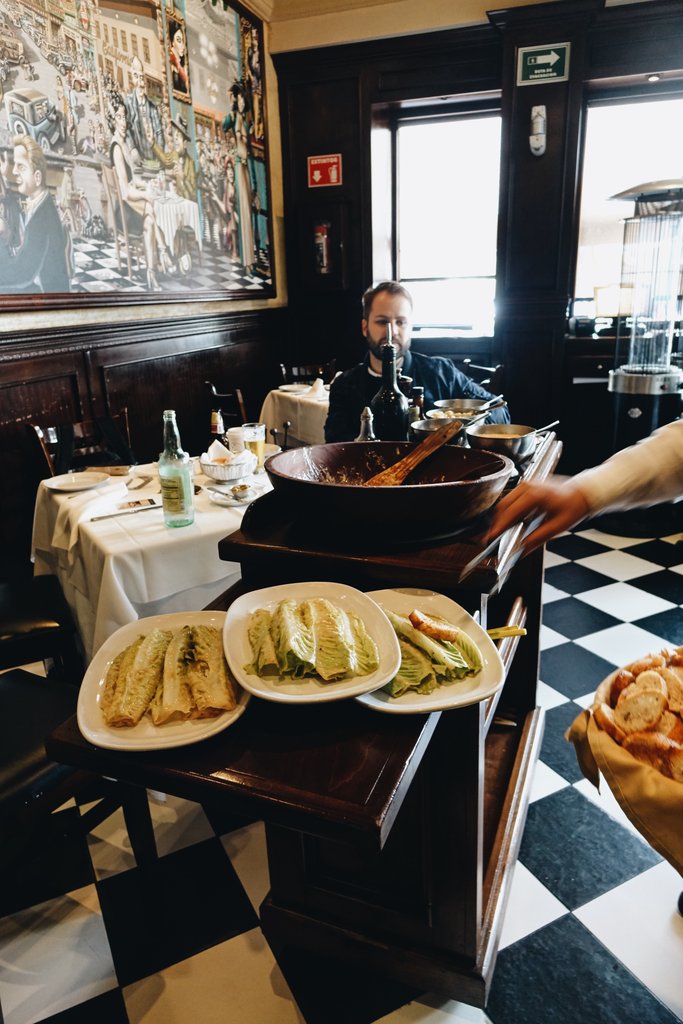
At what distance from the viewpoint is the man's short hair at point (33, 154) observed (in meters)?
3.17

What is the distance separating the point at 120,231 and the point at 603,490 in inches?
144

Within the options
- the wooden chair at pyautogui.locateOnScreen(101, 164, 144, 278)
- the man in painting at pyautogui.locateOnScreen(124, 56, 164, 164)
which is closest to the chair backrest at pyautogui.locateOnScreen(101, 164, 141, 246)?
the wooden chair at pyautogui.locateOnScreen(101, 164, 144, 278)

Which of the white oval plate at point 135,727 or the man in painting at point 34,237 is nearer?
the white oval plate at point 135,727

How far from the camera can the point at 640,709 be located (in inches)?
45.9

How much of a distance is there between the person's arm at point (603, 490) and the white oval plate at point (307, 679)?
272 mm

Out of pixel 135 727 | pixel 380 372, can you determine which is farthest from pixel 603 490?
pixel 380 372

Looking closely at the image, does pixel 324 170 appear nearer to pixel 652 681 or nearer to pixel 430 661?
pixel 652 681

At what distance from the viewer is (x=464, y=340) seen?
5.85 metres

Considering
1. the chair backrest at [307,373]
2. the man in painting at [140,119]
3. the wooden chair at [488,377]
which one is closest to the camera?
the man in painting at [140,119]

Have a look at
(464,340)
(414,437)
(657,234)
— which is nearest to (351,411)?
(414,437)

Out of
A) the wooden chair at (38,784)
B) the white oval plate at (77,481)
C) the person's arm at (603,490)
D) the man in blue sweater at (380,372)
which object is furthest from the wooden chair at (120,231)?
the person's arm at (603,490)

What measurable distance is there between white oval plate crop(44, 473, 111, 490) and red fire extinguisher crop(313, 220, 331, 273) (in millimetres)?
4136

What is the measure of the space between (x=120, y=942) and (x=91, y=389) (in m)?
3.02

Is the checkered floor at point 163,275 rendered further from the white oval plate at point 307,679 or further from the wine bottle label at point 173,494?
the white oval plate at point 307,679
